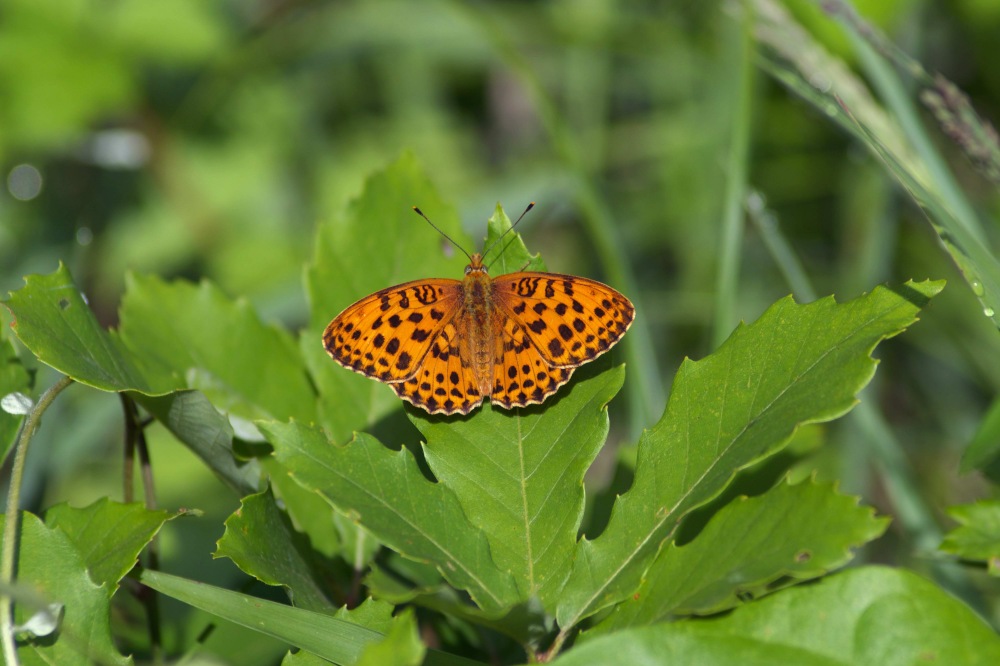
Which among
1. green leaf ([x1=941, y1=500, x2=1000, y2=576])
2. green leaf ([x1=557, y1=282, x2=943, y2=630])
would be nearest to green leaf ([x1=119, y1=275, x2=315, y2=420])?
green leaf ([x1=557, y1=282, x2=943, y2=630])

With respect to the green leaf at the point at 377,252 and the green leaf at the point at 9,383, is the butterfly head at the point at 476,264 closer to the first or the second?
the green leaf at the point at 377,252

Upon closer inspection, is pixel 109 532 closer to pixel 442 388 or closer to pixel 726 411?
pixel 442 388

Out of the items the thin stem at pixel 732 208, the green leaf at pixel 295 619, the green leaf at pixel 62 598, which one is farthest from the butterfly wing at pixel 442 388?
the thin stem at pixel 732 208

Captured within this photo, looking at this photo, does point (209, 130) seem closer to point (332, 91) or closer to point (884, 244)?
point (332, 91)

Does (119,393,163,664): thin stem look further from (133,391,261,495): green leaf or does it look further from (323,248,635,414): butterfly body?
(323,248,635,414): butterfly body

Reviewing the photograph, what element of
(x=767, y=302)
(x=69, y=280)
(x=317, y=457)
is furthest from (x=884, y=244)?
(x=69, y=280)
